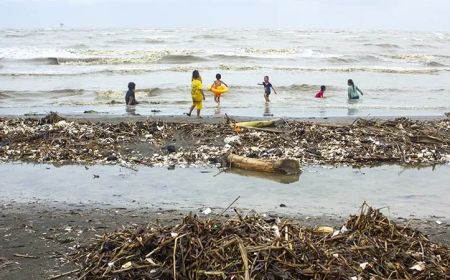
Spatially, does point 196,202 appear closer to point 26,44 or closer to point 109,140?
point 109,140

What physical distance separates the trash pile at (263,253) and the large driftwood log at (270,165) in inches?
163

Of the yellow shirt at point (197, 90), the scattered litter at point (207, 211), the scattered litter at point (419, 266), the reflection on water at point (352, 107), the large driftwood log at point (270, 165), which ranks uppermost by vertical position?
the yellow shirt at point (197, 90)

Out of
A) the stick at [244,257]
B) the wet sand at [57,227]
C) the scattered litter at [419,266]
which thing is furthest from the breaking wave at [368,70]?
the stick at [244,257]

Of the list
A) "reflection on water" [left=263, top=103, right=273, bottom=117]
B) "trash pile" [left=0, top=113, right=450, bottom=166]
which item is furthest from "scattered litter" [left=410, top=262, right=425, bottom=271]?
"reflection on water" [left=263, top=103, right=273, bottom=117]

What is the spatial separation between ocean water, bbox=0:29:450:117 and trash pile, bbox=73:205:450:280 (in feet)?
42.4

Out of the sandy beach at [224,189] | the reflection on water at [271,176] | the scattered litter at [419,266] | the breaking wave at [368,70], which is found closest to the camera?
the scattered litter at [419,266]

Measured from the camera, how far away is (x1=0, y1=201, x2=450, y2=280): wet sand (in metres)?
5.62

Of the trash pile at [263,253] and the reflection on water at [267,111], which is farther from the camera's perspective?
the reflection on water at [267,111]

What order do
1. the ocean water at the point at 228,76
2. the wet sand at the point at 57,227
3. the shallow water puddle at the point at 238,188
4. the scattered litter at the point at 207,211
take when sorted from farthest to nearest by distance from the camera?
the ocean water at the point at 228,76 < the shallow water puddle at the point at 238,188 < the scattered litter at the point at 207,211 < the wet sand at the point at 57,227

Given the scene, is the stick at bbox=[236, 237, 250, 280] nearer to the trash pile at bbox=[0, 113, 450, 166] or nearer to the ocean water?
the trash pile at bbox=[0, 113, 450, 166]

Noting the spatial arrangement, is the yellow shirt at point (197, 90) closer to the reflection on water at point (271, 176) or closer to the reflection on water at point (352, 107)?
the reflection on water at point (352, 107)

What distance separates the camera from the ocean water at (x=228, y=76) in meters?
20.9

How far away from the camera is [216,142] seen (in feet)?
39.5

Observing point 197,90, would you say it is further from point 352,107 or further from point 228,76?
point 228,76
